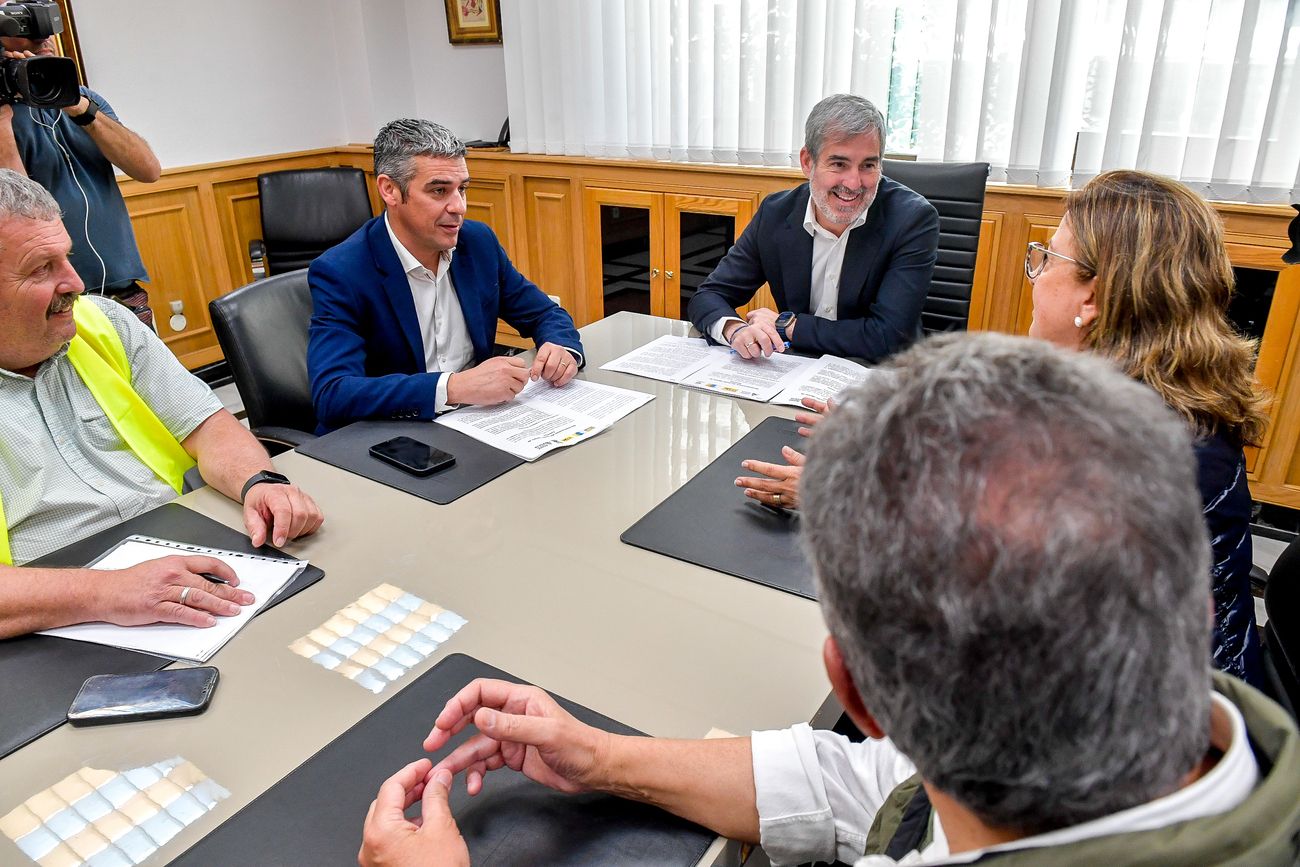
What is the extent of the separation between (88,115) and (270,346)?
122 centimetres

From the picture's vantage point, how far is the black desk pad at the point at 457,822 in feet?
2.37

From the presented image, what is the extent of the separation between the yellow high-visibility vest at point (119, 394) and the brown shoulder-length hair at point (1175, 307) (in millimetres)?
1566

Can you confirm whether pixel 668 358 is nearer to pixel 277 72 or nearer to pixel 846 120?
pixel 846 120

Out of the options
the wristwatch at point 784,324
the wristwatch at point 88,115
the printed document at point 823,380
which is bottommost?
the printed document at point 823,380

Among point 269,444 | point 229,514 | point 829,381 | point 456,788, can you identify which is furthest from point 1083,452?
point 269,444

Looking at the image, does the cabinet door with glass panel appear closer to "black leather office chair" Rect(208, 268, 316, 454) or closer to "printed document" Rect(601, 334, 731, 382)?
"printed document" Rect(601, 334, 731, 382)

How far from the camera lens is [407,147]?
1.86 meters

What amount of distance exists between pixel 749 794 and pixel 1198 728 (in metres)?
0.43

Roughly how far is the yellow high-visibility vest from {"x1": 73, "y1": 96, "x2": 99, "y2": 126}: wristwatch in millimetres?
1327

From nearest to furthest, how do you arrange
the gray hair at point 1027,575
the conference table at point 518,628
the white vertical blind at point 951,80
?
the gray hair at point 1027,575, the conference table at point 518,628, the white vertical blind at point 951,80

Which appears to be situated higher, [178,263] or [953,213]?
[953,213]

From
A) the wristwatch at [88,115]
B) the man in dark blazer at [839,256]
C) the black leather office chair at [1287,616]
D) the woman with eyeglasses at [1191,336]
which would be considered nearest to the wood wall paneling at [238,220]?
the wristwatch at [88,115]

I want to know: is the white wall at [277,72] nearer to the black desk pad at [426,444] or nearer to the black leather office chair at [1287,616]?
the black desk pad at [426,444]

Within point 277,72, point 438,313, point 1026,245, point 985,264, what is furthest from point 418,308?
point 277,72
